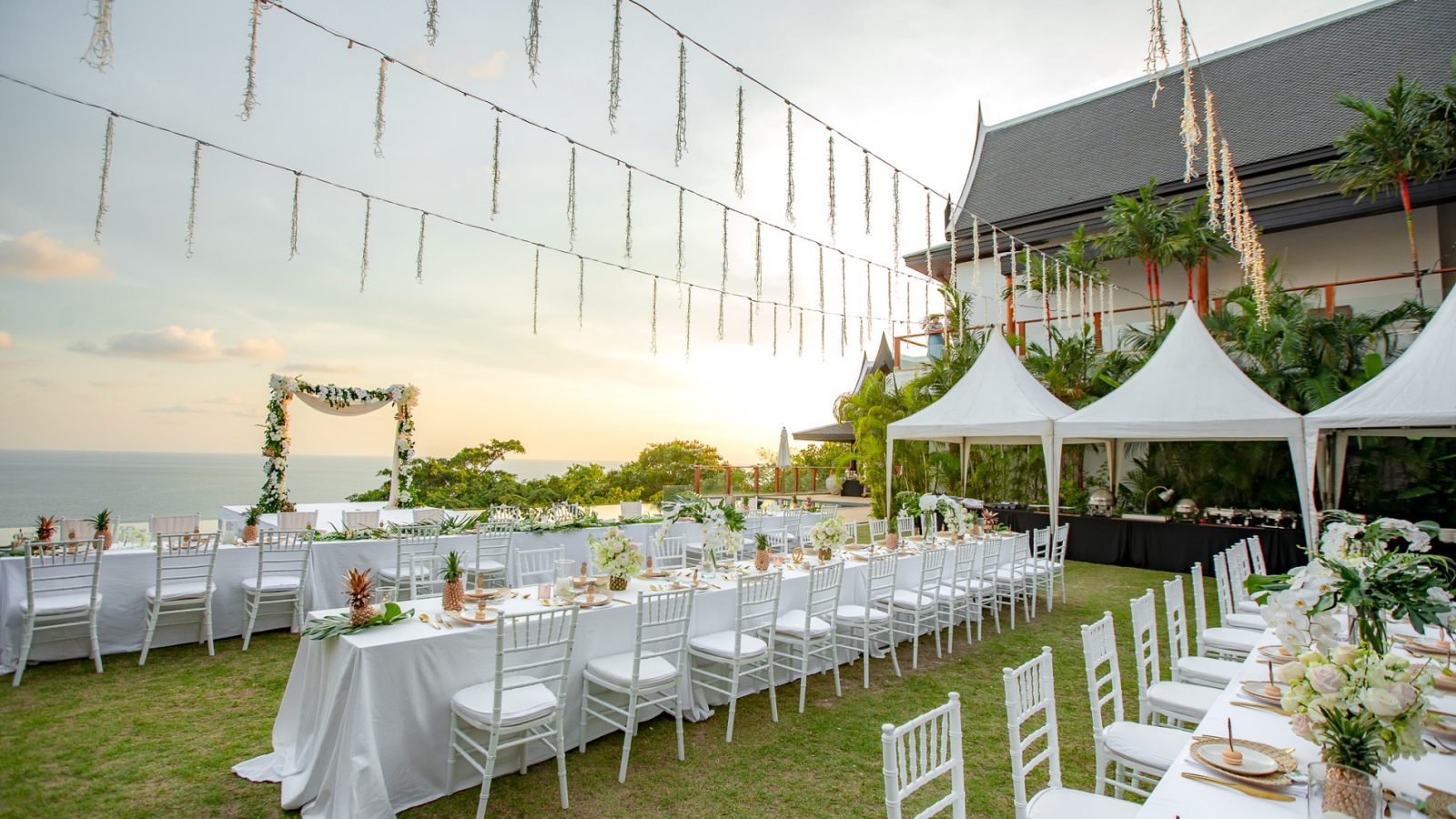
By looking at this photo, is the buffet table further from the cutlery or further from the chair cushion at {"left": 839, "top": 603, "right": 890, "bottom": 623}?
the cutlery

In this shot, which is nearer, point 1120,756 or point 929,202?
point 1120,756

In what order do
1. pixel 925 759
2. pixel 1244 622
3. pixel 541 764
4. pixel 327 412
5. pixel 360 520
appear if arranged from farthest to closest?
pixel 327 412, pixel 360 520, pixel 1244 622, pixel 541 764, pixel 925 759

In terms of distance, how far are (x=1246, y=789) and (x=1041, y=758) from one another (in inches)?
24.0

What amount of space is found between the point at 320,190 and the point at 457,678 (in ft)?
16.4

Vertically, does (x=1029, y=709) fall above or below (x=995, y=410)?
below

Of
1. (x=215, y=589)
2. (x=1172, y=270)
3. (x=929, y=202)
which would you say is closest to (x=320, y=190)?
(x=215, y=589)

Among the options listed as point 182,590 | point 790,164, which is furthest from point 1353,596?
point 182,590

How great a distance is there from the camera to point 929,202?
7.07 m

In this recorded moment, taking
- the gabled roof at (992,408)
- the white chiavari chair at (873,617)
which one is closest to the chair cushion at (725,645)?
the white chiavari chair at (873,617)

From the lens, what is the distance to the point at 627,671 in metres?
3.82

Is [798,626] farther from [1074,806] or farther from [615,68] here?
[615,68]

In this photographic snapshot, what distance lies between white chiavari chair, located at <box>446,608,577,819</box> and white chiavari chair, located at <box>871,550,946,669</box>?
2.96 m

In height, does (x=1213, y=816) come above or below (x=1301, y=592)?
below

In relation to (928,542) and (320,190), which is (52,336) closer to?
(320,190)
